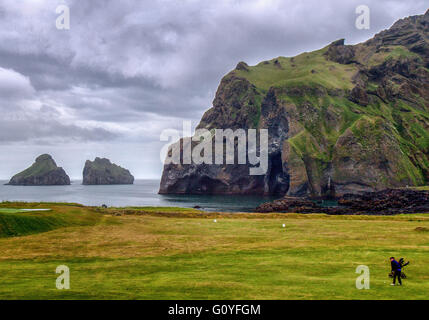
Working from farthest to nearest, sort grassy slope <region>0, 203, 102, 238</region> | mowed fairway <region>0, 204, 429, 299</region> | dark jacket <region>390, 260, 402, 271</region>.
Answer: grassy slope <region>0, 203, 102, 238</region>
dark jacket <region>390, 260, 402, 271</region>
mowed fairway <region>0, 204, 429, 299</region>

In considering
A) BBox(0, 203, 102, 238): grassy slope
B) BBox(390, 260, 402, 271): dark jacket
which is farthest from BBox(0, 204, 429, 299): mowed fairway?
BBox(390, 260, 402, 271): dark jacket

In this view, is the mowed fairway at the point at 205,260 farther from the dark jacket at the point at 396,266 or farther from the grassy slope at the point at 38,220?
the dark jacket at the point at 396,266

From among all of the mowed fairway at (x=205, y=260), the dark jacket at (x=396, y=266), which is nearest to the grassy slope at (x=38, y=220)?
the mowed fairway at (x=205, y=260)

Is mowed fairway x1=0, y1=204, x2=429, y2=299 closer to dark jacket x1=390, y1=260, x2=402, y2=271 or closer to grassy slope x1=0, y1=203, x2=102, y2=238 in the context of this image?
grassy slope x1=0, y1=203, x2=102, y2=238

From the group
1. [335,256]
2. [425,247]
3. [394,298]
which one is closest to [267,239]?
[335,256]

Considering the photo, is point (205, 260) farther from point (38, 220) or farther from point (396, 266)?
point (38, 220)

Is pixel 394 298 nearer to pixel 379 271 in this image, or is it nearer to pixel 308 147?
pixel 379 271

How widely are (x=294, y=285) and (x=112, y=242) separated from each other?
23.8 metres

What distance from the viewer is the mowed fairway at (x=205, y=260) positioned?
20.4 meters

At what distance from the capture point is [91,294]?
19.9 metres

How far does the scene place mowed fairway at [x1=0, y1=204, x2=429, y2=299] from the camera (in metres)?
20.4

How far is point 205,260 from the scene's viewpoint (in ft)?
101

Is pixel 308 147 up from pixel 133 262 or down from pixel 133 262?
up

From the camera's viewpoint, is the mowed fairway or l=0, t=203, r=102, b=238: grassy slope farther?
l=0, t=203, r=102, b=238: grassy slope
